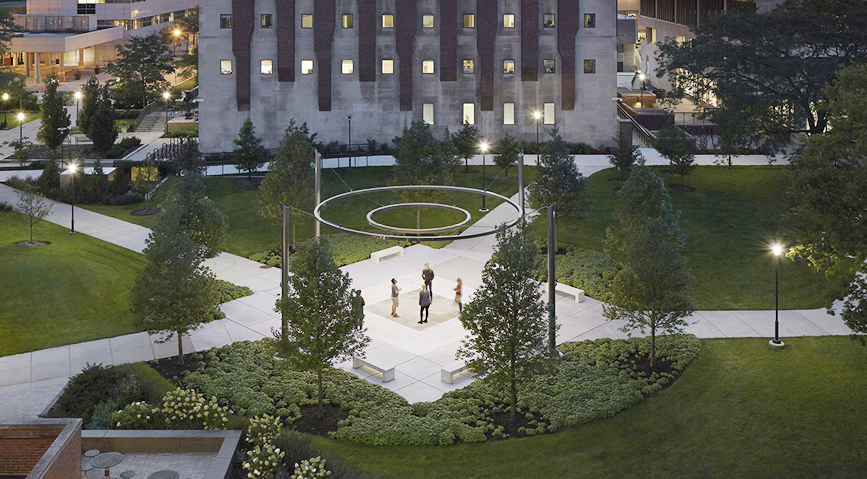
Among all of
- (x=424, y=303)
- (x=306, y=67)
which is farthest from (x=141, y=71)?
(x=424, y=303)

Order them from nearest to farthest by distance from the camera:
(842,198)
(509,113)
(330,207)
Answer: (842,198) < (330,207) < (509,113)

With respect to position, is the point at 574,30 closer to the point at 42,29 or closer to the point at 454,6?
the point at 454,6

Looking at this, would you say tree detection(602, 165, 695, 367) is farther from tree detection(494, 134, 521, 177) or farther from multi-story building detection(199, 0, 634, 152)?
multi-story building detection(199, 0, 634, 152)

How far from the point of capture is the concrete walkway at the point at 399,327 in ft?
104

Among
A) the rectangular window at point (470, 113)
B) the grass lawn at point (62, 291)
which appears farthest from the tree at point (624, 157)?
the grass lawn at point (62, 291)

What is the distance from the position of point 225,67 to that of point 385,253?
1205 inches

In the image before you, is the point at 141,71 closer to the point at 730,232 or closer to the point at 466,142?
the point at 466,142

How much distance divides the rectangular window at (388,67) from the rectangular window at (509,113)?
9.02m

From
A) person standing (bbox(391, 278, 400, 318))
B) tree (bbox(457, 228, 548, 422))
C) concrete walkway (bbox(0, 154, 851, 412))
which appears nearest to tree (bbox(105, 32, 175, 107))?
concrete walkway (bbox(0, 154, 851, 412))

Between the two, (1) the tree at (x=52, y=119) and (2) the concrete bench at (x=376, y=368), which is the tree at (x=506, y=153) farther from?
(1) the tree at (x=52, y=119)

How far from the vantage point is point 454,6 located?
2675 inches

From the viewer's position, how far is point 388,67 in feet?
227

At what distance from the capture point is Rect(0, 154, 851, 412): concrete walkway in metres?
31.5

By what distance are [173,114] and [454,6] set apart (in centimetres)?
3306
